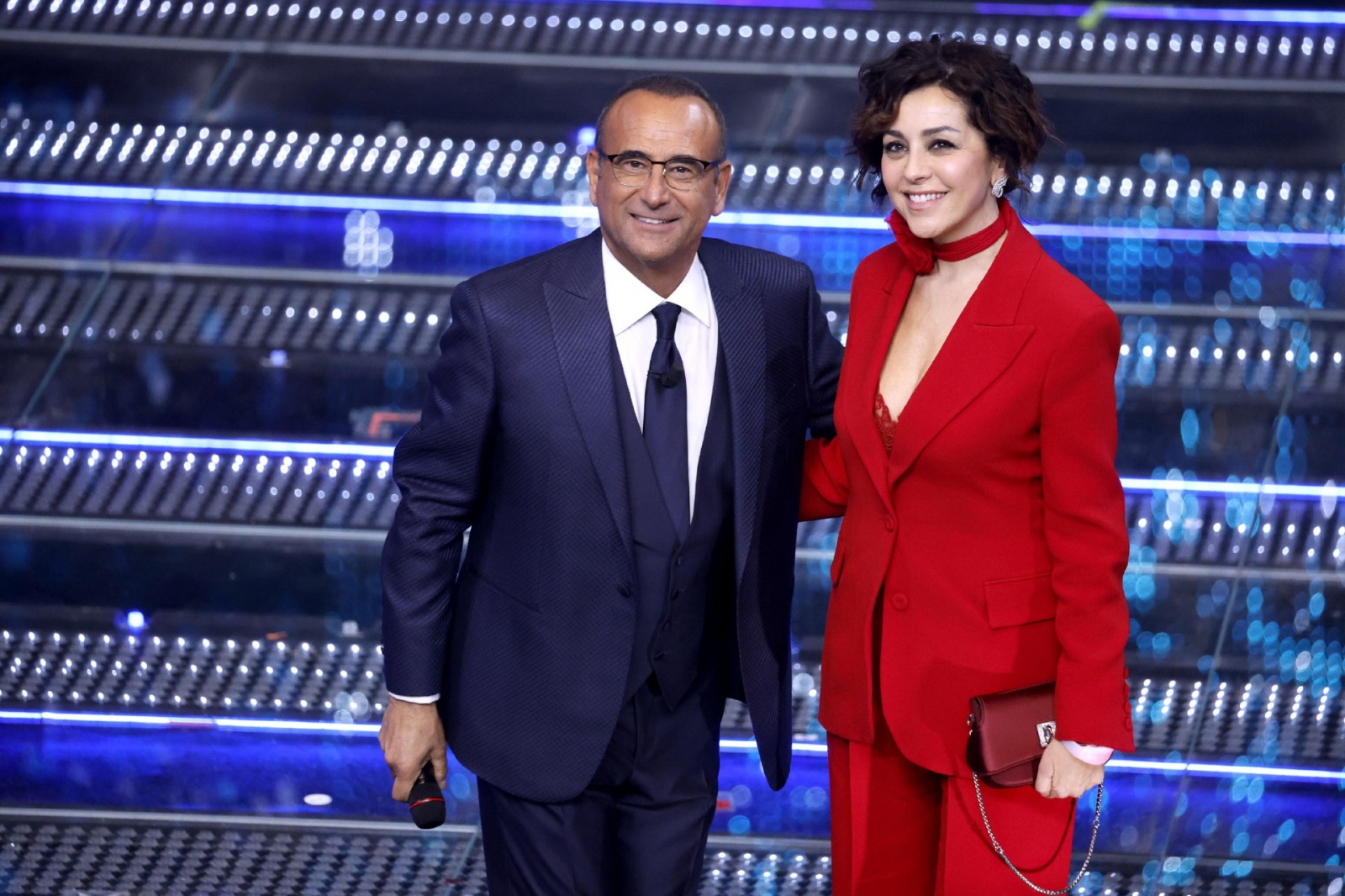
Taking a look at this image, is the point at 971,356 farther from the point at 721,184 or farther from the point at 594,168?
the point at 594,168

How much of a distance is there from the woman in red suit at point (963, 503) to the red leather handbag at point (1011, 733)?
0.07 feet

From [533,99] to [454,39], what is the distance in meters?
0.22

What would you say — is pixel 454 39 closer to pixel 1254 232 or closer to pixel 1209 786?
pixel 1254 232

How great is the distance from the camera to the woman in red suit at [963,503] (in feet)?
4.89

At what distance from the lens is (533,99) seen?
3348mm

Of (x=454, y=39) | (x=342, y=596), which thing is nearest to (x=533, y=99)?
(x=454, y=39)

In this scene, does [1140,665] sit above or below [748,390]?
below

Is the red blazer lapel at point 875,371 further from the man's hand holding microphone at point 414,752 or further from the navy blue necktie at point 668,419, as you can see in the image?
the man's hand holding microphone at point 414,752

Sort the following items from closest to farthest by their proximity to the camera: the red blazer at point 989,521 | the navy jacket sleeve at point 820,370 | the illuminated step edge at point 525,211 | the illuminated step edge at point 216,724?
the red blazer at point 989,521
the navy jacket sleeve at point 820,370
the illuminated step edge at point 216,724
the illuminated step edge at point 525,211

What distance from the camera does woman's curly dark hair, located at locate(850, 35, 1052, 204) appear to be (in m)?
1.51

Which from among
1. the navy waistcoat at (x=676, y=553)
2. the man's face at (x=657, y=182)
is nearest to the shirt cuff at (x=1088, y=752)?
the navy waistcoat at (x=676, y=553)

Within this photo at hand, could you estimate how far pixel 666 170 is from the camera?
5.13 ft

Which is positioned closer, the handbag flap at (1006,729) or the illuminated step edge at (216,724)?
the handbag flap at (1006,729)

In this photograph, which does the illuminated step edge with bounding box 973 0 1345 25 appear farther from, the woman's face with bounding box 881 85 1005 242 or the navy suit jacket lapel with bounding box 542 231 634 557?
the navy suit jacket lapel with bounding box 542 231 634 557
